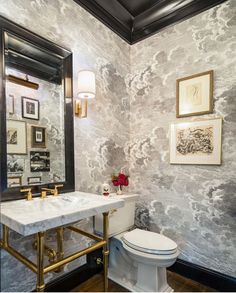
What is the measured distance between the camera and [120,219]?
5.88 ft

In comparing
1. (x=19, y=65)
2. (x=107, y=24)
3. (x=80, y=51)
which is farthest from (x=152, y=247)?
(x=107, y=24)

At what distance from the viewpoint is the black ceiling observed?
179 cm

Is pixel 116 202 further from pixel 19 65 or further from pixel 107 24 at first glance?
pixel 107 24

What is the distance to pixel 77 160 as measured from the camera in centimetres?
166

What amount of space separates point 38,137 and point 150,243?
3.87 ft

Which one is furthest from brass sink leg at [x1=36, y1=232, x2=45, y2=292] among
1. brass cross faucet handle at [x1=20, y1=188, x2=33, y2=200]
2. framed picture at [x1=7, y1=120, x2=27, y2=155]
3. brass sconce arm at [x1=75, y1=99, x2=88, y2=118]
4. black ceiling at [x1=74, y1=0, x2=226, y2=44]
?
black ceiling at [x1=74, y1=0, x2=226, y2=44]

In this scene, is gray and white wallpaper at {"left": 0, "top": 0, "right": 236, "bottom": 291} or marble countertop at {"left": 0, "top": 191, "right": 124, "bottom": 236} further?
gray and white wallpaper at {"left": 0, "top": 0, "right": 236, "bottom": 291}

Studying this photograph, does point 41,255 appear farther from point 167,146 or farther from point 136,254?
point 167,146

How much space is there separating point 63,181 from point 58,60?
38.7 inches

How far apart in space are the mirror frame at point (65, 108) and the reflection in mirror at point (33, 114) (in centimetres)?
3

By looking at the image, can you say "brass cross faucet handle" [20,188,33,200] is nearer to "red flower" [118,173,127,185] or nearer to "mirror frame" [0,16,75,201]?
"mirror frame" [0,16,75,201]

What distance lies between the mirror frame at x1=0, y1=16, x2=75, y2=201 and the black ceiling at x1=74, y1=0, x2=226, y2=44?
23.2 inches

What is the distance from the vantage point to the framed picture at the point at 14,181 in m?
1.23

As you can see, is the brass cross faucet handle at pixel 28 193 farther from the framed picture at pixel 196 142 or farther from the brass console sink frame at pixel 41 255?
the framed picture at pixel 196 142
